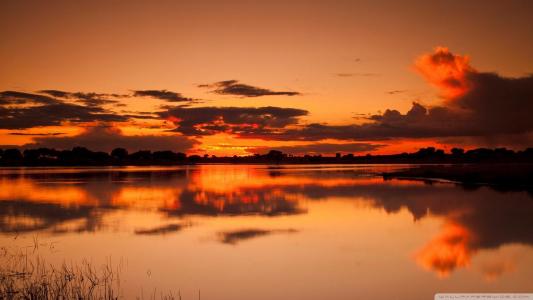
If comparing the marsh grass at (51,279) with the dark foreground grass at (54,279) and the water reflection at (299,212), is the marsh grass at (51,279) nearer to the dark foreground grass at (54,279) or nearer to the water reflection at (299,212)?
the dark foreground grass at (54,279)

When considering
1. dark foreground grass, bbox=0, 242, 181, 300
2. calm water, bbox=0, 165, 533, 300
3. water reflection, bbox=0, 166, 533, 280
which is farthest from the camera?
water reflection, bbox=0, 166, 533, 280

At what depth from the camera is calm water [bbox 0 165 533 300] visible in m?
12.6

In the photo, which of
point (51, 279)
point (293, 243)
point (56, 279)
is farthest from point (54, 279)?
point (293, 243)

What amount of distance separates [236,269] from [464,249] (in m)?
8.59

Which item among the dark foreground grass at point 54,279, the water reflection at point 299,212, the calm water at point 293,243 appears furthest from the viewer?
the water reflection at point 299,212

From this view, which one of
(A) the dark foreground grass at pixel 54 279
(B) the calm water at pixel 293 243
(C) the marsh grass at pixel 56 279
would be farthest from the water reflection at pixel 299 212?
(A) the dark foreground grass at pixel 54 279

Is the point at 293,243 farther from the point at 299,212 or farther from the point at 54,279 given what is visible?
the point at 299,212

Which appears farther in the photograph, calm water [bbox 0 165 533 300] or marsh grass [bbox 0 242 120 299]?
calm water [bbox 0 165 533 300]

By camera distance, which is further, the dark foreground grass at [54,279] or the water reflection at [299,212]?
the water reflection at [299,212]

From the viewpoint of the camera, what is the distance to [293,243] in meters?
17.9

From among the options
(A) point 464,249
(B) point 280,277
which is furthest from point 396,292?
(A) point 464,249

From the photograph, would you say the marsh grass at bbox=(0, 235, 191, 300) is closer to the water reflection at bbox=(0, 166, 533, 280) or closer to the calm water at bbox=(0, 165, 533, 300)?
the calm water at bbox=(0, 165, 533, 300)

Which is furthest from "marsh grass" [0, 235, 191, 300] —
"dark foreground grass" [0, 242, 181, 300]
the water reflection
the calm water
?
the water reflection

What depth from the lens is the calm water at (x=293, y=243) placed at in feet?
41.5
